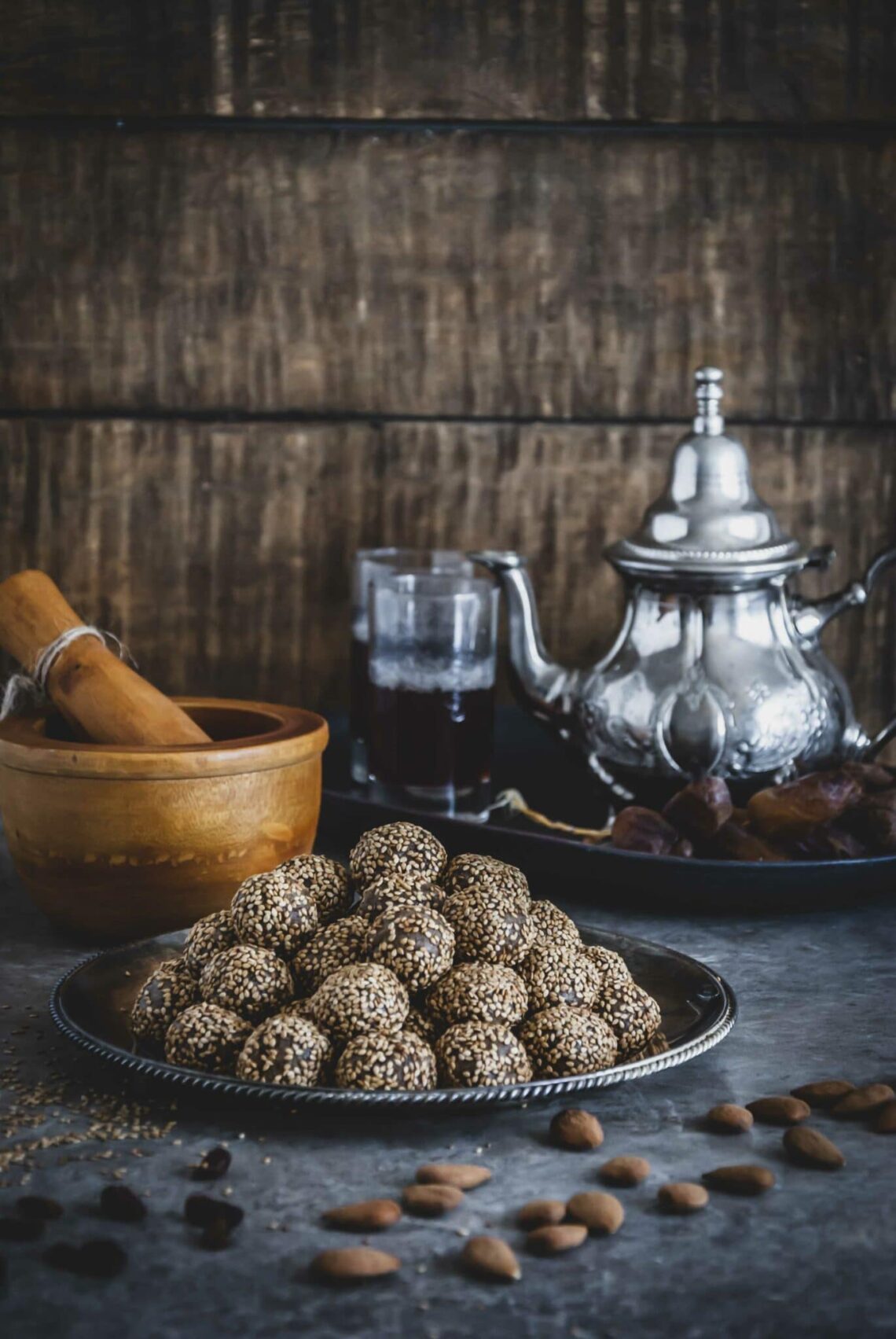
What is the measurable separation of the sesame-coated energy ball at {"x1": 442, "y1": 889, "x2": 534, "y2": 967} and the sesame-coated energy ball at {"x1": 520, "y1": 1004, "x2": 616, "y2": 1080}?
64 millimetres

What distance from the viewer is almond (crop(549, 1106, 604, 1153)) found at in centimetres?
80

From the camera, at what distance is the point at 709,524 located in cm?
139

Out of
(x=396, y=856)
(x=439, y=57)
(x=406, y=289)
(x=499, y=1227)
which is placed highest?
(x=439, y=57)

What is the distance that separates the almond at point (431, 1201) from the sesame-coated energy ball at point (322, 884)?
0.27 metres

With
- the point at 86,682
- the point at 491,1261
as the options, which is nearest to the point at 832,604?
the point at 86,682

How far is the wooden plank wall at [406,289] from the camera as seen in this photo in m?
1.72

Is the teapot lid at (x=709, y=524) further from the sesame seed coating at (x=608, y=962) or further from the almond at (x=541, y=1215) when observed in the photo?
the almond at (x=541, y=1215)

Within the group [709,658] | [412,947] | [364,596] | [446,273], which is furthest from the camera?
[446,273]


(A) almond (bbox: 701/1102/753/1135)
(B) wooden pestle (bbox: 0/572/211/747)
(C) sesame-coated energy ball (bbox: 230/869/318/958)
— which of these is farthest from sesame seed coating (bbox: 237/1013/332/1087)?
(B) wooden pestle (bbox: 0/572/211/747)

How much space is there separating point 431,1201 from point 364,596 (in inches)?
37.9

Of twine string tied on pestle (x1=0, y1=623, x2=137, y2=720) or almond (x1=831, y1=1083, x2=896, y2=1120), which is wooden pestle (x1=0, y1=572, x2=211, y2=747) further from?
almond (x1=831, y1=1083, x2=896, y2=1120)

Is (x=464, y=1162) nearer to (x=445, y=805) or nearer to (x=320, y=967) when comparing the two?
(x=320, y=967)

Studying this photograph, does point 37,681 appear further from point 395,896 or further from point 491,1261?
point 491,1261

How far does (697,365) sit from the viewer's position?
1.79 metres
